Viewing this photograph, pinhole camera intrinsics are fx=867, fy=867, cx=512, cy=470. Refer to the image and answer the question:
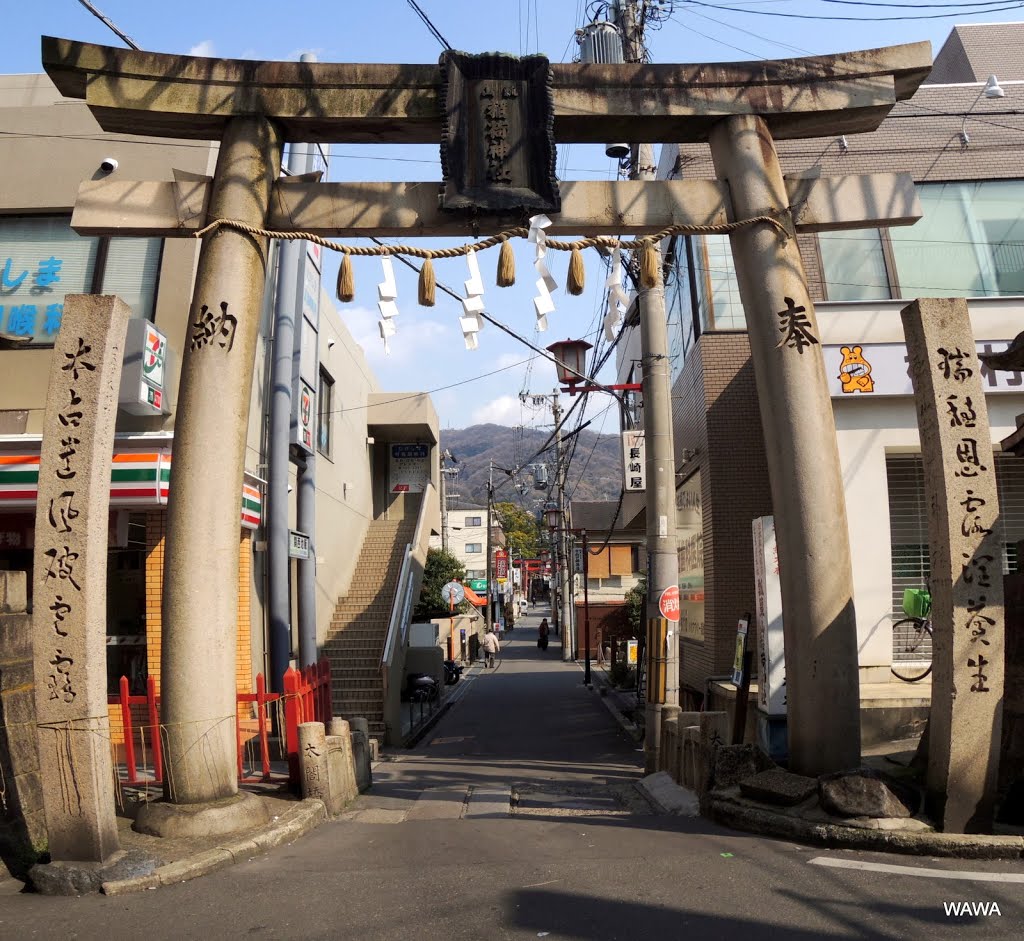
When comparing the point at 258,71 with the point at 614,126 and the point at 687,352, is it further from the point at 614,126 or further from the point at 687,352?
the point at 687,352

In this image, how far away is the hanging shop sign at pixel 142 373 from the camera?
35.8ft

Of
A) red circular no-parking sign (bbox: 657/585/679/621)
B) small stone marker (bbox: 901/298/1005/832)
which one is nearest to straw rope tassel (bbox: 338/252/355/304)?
small stone marker (bbox: 901/298/1005/832)

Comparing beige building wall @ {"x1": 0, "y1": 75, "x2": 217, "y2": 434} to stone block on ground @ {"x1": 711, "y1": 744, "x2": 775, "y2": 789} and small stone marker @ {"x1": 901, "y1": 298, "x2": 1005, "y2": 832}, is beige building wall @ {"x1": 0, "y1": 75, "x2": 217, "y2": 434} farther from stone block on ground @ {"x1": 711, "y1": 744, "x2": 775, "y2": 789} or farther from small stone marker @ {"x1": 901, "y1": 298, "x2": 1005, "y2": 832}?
small stone marker @ {"x1": 901, "y1": 298, "x2": 1005, "y2": 832}

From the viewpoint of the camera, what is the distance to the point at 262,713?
9.73 m

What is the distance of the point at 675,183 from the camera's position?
26.9 feet

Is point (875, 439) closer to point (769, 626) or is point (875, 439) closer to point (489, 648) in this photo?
point (769, 626)

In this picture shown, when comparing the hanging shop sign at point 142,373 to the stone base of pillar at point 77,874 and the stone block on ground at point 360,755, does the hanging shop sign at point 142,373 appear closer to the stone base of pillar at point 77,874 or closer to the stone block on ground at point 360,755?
the stone block on ground at point 360,755

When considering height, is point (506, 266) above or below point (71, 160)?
below

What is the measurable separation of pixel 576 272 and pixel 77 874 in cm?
615

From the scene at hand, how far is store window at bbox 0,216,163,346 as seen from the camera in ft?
42.0

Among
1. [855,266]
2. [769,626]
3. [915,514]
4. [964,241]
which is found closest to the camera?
[769,626]

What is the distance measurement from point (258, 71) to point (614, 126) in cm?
333

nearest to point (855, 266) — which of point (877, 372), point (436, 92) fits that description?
point (877, 372)

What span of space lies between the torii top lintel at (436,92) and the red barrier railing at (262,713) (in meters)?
5.37
